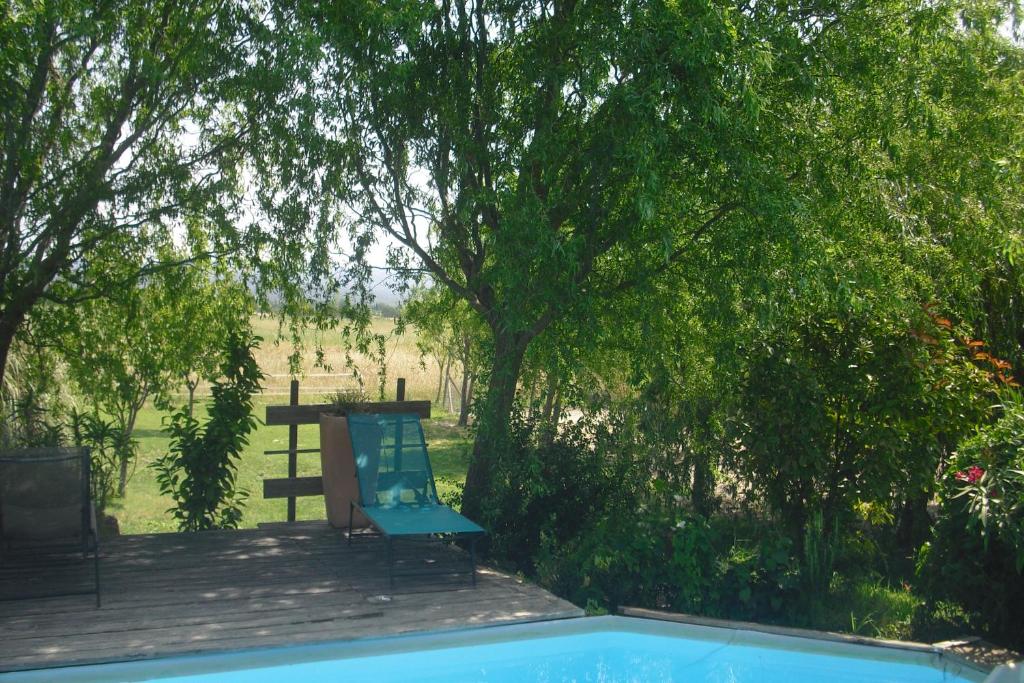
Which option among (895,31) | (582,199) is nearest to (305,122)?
(582,199)

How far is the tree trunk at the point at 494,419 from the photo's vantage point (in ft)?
23.0

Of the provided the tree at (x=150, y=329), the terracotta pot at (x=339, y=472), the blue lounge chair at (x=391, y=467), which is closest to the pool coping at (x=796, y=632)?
the blue lounge chair at (x=391, y=467)

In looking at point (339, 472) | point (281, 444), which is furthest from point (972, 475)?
point (281, 444)

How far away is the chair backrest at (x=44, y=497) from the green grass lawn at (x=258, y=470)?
300 cm

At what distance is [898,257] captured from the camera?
6500mm

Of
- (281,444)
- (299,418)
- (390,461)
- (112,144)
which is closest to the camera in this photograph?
(390,461)

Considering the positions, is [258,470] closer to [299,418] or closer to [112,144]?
[299,418]

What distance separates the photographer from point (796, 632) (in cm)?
554

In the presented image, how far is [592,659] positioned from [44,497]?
3572 millimetres

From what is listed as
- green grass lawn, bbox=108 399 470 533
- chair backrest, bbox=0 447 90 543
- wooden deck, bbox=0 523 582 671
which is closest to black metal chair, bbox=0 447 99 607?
chair backrest, bbox=0 447 90 543

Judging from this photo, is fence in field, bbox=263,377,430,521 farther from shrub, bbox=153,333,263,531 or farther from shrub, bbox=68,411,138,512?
shrub, bbox=68,411,138,512

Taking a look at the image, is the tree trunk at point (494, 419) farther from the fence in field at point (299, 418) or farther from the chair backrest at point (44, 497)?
the chair backrest at point (44, 497)

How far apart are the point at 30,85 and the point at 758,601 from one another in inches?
253

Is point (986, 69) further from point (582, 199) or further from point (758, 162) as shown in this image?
point (582, 199)
